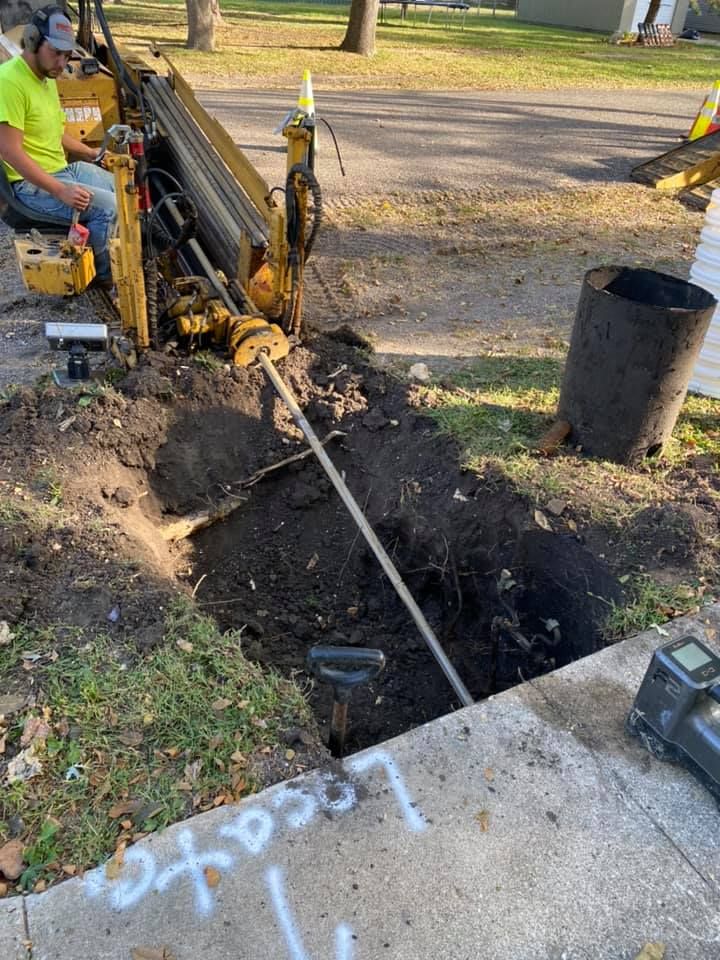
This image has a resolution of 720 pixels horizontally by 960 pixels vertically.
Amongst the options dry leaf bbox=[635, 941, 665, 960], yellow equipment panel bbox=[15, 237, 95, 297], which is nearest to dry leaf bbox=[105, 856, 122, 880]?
dry leaf bbox=[635, 941, 665, 960]

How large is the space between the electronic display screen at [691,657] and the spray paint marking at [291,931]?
4.37ft

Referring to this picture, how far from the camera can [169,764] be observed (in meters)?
2.53

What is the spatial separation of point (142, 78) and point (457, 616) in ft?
17.5

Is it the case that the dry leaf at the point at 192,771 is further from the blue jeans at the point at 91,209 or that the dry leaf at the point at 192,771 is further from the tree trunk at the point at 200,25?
the tree trunk at the point at 200,25

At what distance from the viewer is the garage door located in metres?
26.8

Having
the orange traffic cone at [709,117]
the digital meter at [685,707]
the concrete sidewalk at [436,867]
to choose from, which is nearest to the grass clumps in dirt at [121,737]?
the concrete sidewalk at [436,867]

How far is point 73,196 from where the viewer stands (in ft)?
16.3

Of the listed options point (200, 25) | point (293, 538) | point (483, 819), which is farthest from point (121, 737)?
point (200, 25)

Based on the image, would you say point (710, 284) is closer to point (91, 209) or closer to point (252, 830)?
point (91, 209)

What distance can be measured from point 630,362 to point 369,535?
1600 millimetres

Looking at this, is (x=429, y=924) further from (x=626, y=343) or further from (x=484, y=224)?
(x=484, y=224)

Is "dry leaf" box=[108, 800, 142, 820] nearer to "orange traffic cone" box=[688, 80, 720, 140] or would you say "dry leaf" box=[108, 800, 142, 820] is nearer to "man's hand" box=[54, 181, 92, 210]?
"man's hand" box=[54, 181, 92, 210]

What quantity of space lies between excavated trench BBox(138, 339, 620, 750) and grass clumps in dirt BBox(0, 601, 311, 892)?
2.31 feet

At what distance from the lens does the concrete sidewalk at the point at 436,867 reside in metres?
2.07
